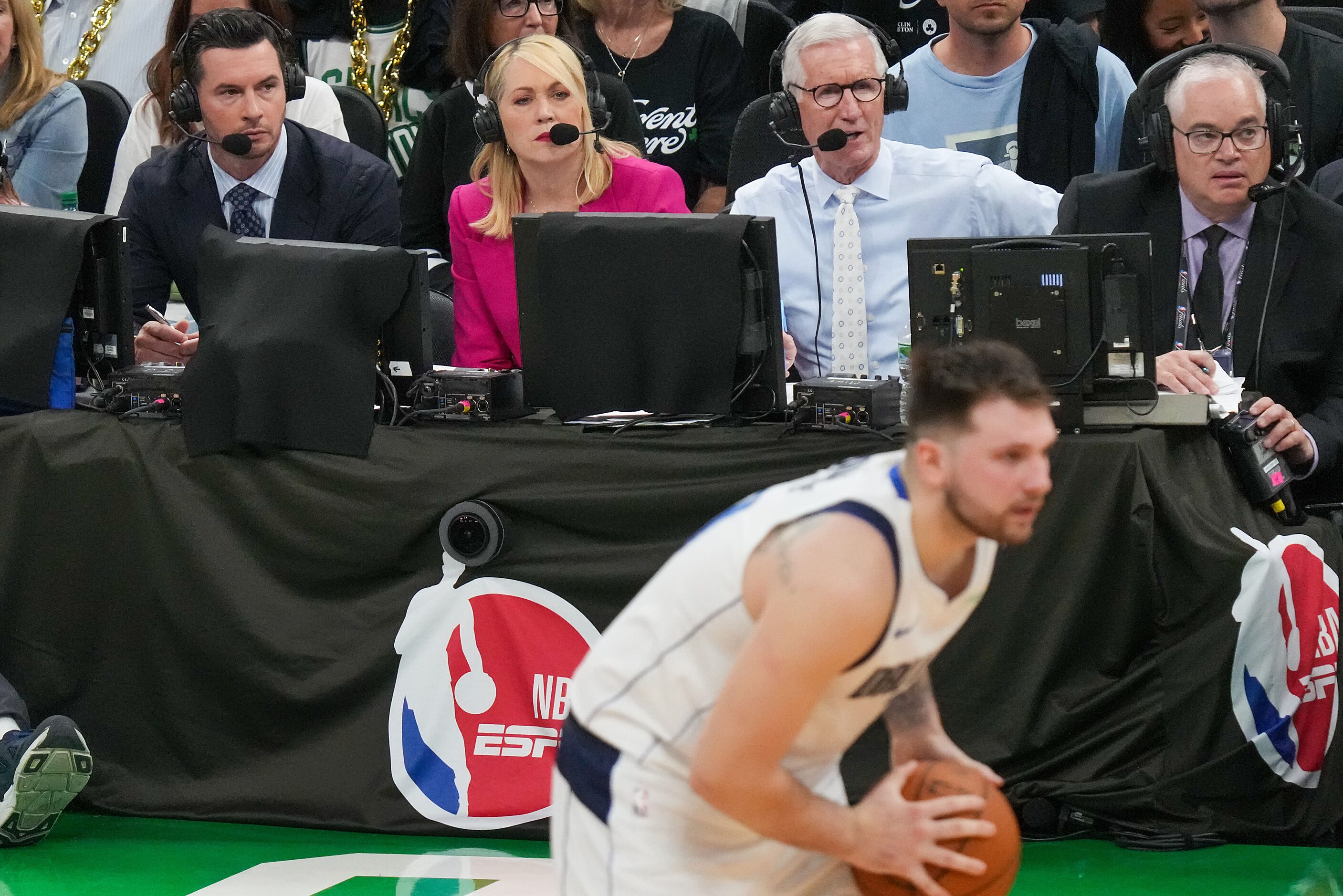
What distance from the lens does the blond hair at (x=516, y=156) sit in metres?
4.41

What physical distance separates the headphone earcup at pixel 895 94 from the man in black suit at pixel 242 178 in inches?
53.1

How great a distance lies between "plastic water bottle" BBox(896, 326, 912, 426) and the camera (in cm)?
349

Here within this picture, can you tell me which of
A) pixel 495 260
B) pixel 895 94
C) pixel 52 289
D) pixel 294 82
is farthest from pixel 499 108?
pixel 52 289

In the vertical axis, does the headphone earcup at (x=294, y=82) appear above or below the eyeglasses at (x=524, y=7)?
below

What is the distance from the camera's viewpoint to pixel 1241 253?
403 centimetres

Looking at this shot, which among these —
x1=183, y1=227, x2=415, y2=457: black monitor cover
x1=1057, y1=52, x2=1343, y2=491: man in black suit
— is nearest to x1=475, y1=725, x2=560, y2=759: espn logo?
x1=183, y1=227, x2=415, y2=457: black monitor cover

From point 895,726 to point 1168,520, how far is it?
1.31 meters

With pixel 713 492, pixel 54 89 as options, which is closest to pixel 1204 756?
pixel 713 492

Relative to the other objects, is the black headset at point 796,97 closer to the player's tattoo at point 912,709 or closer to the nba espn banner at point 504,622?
the nba espn banner at point 504,622

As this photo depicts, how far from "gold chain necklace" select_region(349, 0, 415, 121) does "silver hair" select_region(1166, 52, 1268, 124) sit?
283 cm

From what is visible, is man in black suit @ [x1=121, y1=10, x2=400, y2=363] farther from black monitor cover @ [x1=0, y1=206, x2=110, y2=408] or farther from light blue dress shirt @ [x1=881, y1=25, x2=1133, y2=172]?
light blue dress shirt @ [x1=881, y1=25, x2=1133, y2=172]

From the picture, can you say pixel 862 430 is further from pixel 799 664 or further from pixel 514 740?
pixel 799 664

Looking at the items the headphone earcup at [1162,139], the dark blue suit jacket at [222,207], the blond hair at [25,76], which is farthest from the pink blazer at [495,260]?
the blond hair at [25,76]

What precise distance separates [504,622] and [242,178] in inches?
66.7
